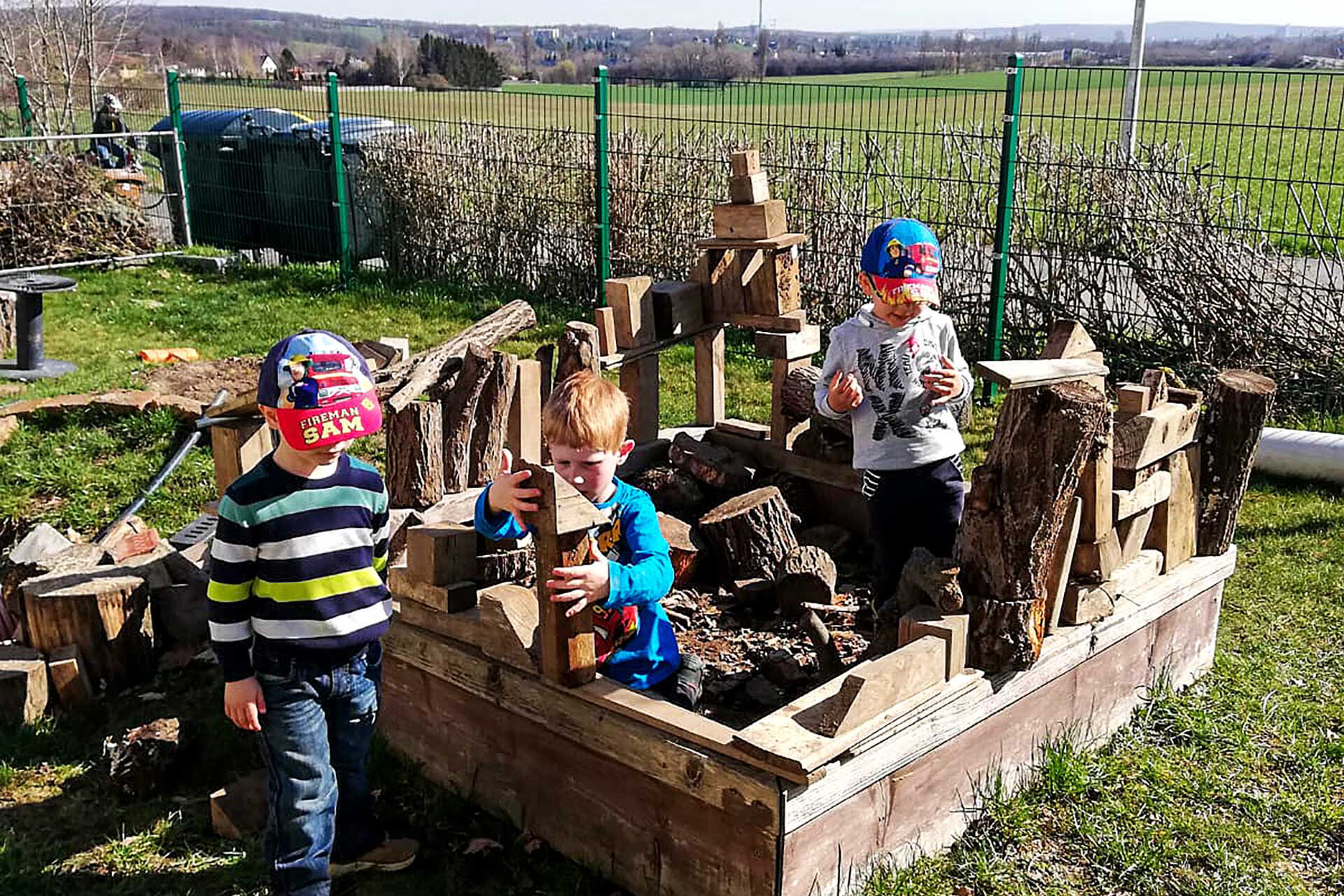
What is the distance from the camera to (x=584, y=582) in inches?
118

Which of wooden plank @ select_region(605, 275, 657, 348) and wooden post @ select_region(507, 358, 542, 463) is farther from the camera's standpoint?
wooden plank @ select_region(605, 275, 657, 348)

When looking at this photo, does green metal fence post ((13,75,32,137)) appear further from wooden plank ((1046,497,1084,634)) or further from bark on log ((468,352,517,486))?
wooden plank ((1046,497,1084,634))

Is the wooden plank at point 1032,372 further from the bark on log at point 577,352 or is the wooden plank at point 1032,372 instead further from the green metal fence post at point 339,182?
the green metal fence post at point 339,182

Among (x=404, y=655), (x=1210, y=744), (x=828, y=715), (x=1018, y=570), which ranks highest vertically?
(x=1018, y=570)

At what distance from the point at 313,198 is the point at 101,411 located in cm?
621

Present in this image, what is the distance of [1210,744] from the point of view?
3.94 meters

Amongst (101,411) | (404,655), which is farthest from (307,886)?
(101,411)

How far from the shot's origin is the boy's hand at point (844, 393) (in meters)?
3.79

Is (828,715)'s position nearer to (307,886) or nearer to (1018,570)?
(1018,570)

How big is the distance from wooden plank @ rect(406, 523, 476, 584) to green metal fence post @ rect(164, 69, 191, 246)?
11160 millimetres

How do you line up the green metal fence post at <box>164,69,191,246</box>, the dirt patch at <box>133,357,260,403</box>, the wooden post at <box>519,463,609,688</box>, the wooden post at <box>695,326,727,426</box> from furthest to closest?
Answer: the green metal fence post at <box>164,69,191,246</box>
the dirt patch at <box>133,357,260,403</box>
the wooden post at <box>695,326,727,426</box>
the wooden post at <box>519,463,609,688</box>

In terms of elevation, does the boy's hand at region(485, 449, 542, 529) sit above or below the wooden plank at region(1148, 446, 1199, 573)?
above

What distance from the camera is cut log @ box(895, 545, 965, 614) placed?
329 cm

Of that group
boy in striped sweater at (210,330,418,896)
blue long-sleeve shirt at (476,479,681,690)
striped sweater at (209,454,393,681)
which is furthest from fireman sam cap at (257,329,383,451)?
blue long-sleeve shirt at (476,479,681,690)
